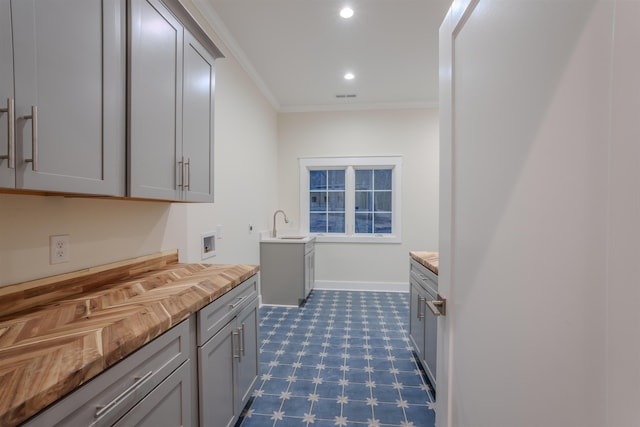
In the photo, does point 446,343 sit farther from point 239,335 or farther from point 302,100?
point 302,100

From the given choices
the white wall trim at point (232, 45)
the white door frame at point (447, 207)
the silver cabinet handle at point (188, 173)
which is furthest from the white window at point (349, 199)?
the white door frame at point (447, 207)

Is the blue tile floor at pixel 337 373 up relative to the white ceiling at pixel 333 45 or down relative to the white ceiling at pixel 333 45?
down

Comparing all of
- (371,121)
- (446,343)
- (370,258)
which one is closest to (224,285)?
(446,343)

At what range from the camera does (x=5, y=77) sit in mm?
782

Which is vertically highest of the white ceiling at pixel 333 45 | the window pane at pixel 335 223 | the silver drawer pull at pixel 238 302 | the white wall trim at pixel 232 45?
the white ceiling at pixel 333 45

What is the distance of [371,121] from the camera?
176 inches

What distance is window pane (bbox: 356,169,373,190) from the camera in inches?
182

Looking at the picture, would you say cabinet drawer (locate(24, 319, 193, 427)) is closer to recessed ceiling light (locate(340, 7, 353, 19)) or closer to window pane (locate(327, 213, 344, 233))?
recessed ceiling light (locate(340, 7, 353, 19))

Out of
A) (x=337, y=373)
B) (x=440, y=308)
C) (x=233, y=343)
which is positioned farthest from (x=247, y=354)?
(x=440, y=308)

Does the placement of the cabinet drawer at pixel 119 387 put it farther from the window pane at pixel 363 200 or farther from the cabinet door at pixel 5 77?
the window pane at pixel 363 200

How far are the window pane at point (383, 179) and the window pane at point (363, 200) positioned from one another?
20 cm

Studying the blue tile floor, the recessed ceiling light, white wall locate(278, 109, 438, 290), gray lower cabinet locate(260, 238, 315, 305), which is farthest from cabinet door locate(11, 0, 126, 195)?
white wall locate(278, 109, 438, 290)

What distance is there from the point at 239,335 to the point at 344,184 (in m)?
3.36

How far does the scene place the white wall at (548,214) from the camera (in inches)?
14.9
